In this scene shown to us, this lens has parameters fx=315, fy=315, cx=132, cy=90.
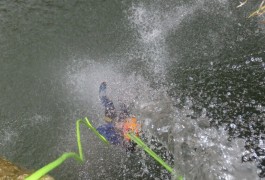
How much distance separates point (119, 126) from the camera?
269cm

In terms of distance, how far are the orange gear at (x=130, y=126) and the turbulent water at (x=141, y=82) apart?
9cm

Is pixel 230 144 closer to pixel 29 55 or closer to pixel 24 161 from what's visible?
pixel 24 161

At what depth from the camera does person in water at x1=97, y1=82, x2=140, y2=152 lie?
2660 millimetres

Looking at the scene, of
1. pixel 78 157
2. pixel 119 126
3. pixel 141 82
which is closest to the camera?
pixel 78 157

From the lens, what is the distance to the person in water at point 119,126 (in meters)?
2.66

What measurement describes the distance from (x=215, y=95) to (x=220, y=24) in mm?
929

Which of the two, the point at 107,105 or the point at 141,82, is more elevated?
the point at 141,82

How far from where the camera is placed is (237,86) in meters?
2.86

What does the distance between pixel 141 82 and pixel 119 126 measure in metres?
0.74

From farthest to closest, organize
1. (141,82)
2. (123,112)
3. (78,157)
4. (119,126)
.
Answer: (141,82) → (123,112) → (119,126) → (78,157)

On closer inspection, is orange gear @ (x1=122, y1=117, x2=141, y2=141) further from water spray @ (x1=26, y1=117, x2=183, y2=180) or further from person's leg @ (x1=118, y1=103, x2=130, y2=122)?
water spray @ (x1=26, y1=117, x2=183, y2=180)

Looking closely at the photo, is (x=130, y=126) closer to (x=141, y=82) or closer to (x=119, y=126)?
(x=119, y=126)

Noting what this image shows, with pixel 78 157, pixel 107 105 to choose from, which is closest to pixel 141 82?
pixel 107 105

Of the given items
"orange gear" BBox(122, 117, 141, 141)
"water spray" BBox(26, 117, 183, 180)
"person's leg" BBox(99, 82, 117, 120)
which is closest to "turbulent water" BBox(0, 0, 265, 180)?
"orange gear" BBox(122, 117, 141, 141)
